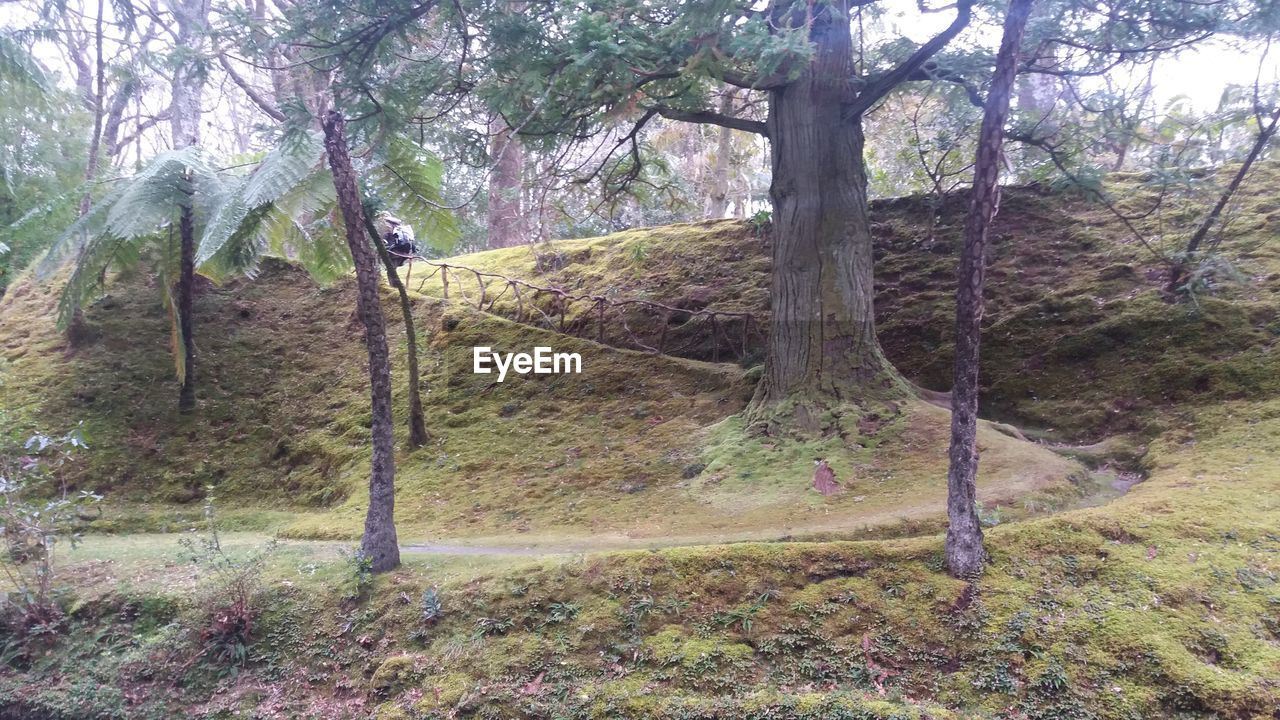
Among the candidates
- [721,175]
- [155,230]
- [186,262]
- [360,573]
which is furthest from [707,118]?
[186,262]

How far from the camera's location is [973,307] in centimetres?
417

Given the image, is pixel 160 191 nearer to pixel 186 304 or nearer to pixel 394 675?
pixel 186 304

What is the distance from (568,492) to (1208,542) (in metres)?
5.40

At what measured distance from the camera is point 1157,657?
3.60 meters

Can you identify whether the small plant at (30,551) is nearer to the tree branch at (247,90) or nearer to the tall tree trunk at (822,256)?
the tree branch at (247,90)

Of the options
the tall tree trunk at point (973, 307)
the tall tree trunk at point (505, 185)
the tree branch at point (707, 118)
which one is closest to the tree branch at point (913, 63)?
the tree branch at point (707, 118)

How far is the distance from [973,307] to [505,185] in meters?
10.8

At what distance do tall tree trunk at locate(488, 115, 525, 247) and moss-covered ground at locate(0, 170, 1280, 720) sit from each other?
236cm

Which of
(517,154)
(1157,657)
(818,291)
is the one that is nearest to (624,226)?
(517,154)

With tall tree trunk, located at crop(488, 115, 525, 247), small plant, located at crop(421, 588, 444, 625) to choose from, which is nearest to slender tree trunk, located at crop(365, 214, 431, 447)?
tall tree trunk, located at crop(488, 115, 525, 247)

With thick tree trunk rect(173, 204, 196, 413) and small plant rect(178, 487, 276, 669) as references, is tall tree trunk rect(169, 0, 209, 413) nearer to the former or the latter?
thick tree trunk rect(173, 204, 196, 413)

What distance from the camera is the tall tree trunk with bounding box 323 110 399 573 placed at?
18.5 feet

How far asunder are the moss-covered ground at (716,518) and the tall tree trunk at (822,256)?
0.68 m

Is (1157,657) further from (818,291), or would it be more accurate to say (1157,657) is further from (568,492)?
(568,492)
